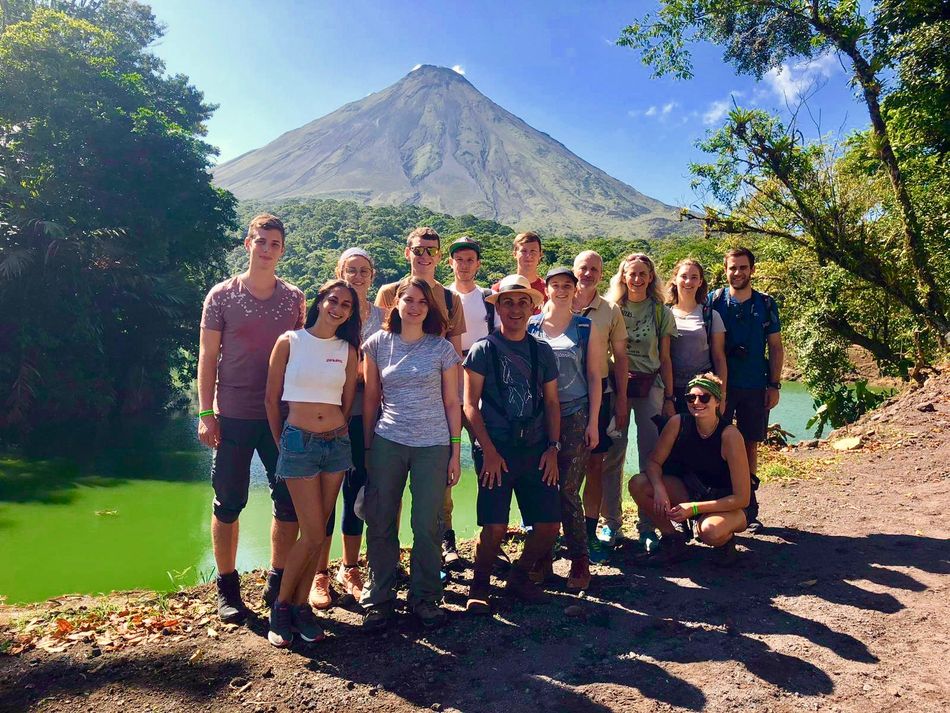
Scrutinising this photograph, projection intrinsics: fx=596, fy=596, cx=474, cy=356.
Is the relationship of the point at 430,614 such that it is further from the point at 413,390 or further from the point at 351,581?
the point at 413,390

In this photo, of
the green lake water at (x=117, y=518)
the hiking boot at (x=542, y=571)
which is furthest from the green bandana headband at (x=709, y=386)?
the green lake water at (x=117, y=518)

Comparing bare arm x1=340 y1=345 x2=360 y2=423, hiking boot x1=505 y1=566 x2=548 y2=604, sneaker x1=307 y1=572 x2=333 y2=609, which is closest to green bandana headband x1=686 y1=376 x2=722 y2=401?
hiking boot x1=505 y1=566 x2=548 y2=604

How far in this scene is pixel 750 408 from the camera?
12.2 feet

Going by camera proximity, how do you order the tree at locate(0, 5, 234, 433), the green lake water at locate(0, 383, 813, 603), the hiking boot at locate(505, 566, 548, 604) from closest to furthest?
the hiking boot at locate(505, 566, 548, 604), the green lake water at locate(0, 383, 813, 603), the tree at locate(0, 5, 234, 433)

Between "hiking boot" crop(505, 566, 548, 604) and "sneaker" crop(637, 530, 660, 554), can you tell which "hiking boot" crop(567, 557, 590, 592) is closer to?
"hiking boot" crop(505, 566, 548, 604)

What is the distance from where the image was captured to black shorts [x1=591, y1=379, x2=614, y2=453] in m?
3.30

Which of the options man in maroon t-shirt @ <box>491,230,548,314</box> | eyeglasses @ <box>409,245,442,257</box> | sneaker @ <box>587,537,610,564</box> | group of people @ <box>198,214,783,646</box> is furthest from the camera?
man in maroon t-shirt @ <box>491,230,548,314</box>

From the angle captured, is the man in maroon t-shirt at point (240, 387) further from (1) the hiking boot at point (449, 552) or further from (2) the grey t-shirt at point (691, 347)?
(2) the grey t-shirt at point (691, 347)

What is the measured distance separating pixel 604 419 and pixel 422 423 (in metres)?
1.18

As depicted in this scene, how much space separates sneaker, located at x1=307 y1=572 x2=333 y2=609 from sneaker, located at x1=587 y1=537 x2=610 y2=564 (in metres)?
1.44

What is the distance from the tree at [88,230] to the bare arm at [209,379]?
10678mm

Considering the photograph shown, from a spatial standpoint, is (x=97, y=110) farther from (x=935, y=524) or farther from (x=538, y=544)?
(x=935, y=524)

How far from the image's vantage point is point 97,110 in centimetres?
1295

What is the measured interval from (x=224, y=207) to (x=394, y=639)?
633 inches
